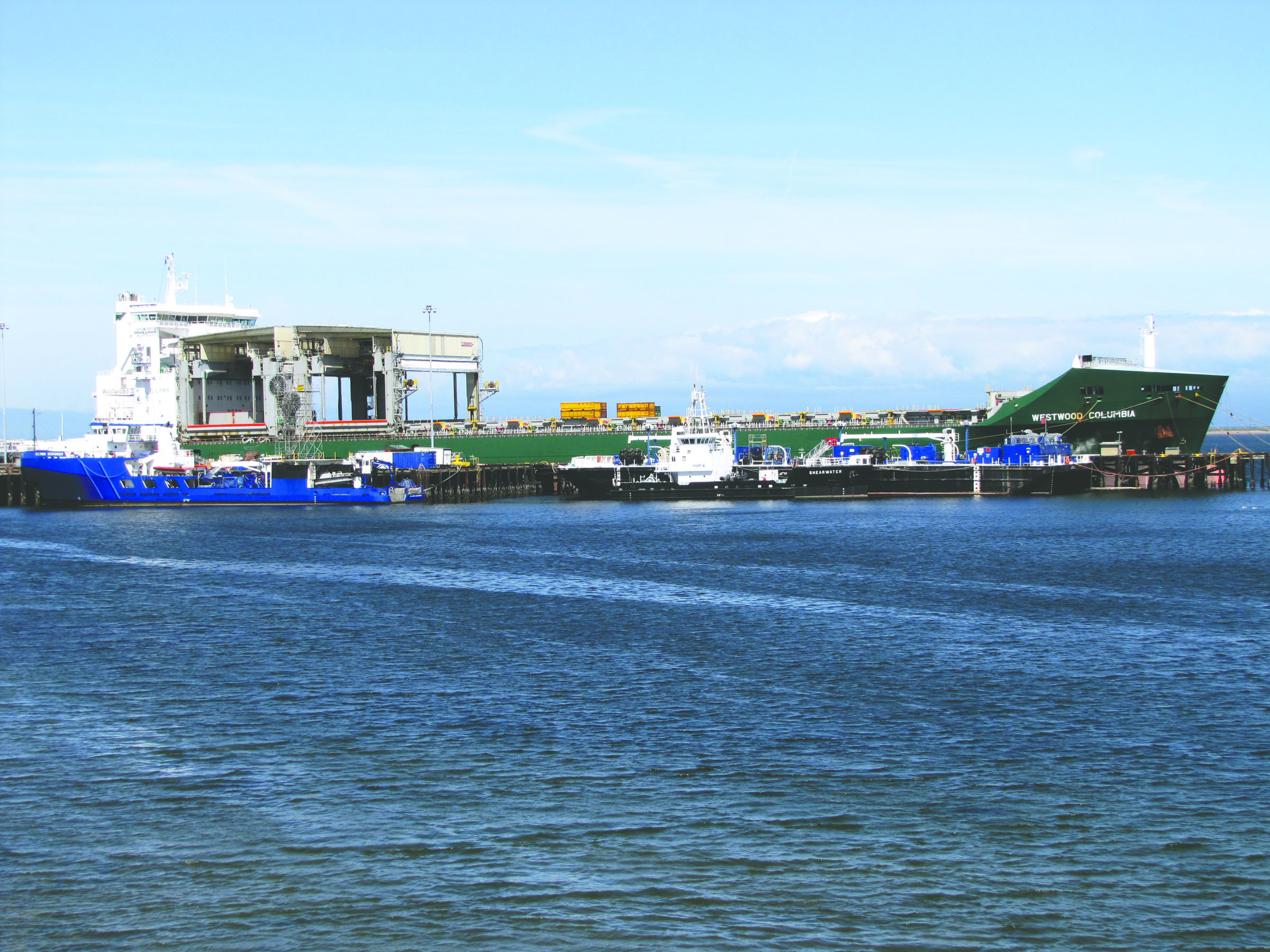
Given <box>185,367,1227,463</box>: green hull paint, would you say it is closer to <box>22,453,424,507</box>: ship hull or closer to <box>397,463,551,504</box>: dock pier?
<box>397,463,551,504</box>: dock pier

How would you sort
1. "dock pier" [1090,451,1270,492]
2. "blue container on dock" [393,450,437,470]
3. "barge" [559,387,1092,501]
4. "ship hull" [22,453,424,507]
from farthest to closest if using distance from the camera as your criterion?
1. "blue container on dock" [393,450,437,470]
2. "ship hull" [22,453,424,507]
3. "dock pier" [1090,451,1270,492]
4. "barge" [559,387,1092,501]

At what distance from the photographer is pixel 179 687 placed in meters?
20.7

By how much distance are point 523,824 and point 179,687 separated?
10.2 metres

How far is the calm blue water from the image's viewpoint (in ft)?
37.0

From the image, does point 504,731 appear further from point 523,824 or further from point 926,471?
point 926,471

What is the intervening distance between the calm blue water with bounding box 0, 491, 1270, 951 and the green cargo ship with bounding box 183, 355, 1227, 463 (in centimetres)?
4376

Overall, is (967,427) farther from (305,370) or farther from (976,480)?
(305,370)

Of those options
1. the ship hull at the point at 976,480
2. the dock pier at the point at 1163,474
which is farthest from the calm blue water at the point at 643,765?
the dock pier at the point at 1163,474

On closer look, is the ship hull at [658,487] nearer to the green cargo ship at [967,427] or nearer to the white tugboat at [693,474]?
the white tugboat at [693,474]

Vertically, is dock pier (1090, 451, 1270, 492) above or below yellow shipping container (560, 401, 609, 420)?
below

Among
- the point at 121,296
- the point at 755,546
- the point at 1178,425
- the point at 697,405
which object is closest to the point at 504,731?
the point at 755,546

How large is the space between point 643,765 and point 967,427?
73274 mm

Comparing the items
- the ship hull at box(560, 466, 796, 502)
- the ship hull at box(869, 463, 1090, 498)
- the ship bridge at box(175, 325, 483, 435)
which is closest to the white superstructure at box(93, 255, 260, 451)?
the ship bridge at box(175, 325, 483, 435)

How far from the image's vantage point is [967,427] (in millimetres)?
84125
